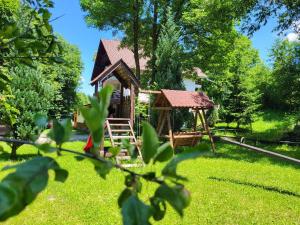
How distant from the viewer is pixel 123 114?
13.6 meters

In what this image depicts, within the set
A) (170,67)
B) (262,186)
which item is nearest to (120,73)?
(170,67)

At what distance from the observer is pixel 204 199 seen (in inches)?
273

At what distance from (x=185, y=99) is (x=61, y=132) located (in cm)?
1324

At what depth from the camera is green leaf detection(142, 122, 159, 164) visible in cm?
50

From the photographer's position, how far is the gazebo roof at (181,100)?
43.3ft

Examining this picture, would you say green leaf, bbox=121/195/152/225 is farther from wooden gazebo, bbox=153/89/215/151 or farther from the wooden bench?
the wooden bench

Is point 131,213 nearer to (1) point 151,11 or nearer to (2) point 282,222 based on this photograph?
(2) point 282,222

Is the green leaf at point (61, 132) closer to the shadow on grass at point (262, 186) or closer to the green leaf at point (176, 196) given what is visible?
the green leaf at point (176, 196)

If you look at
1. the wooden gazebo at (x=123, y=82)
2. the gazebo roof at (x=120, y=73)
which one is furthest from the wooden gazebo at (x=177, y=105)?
the gazebo roof at (x=120, y=73)

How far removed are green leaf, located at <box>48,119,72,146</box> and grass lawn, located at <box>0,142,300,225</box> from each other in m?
3.41

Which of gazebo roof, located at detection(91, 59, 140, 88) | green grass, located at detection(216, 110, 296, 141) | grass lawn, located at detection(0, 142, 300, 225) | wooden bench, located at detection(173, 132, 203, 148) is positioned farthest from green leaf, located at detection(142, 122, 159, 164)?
green grass, located at detection(216, 110, 296, 141)

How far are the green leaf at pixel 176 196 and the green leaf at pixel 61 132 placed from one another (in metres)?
0.16

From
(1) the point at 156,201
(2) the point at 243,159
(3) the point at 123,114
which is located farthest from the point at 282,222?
(3) the point at 123,114

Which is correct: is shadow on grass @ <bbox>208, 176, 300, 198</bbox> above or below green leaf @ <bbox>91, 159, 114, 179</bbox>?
below
